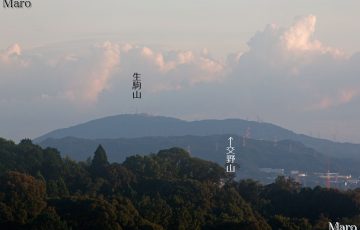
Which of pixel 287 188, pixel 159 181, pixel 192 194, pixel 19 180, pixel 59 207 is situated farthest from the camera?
pixel 287 188

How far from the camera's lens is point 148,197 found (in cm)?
5741

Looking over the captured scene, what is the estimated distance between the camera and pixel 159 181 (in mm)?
64500

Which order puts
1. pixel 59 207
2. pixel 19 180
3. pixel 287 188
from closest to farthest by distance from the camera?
pixel 59 207, pixel 19 180, pixel 287 188

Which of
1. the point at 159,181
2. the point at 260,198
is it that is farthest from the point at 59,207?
the point at 260,198

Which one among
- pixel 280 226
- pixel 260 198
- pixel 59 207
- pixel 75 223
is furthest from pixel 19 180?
pixel 260 198

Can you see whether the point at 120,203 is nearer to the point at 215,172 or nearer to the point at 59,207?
the point at 59,207

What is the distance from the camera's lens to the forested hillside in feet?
152

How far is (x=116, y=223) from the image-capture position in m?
44.6

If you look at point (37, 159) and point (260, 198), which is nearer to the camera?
point (260, 198)

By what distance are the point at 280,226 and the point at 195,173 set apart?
2675cm

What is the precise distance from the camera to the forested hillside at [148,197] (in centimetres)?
4625

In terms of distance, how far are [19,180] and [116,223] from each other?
11378 mm

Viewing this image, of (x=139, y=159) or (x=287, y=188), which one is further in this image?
(x=139, y=159)

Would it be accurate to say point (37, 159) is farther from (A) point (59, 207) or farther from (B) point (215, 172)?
(A) point (59, 207)
